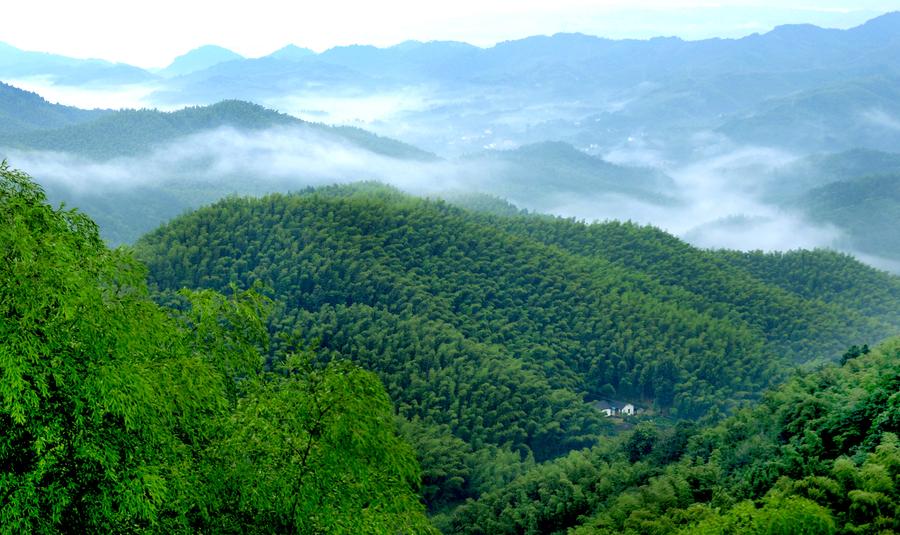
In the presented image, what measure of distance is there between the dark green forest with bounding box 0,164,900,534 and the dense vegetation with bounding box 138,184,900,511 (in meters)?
0.29

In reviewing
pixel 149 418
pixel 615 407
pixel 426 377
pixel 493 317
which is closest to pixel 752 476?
pixel 149 418

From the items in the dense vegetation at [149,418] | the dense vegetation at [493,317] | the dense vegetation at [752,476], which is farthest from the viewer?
the dense vegetation at [493,317]

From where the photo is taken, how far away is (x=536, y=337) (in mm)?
73188

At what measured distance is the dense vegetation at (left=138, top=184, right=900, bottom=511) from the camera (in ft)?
187

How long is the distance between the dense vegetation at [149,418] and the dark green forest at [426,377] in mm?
36

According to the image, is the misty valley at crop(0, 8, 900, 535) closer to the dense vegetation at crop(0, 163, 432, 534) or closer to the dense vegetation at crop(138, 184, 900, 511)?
the dense vegetation at crop(0, 163, 432, 534)

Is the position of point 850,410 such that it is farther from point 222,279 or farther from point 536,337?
point 222,279

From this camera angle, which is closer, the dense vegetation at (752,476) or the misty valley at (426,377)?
the misty valley at (426,377)

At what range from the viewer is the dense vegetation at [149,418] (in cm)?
868

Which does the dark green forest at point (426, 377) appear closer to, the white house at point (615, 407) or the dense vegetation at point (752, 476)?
the dense vegetation at point (752, 476)

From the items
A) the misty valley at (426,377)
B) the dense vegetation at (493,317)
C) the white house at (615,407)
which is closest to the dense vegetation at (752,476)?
the misty valley at (426,377)

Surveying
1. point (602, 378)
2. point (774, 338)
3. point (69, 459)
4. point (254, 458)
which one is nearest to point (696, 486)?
point (254, 458)

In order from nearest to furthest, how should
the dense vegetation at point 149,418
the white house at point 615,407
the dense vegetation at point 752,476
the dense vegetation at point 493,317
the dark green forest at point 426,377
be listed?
the dense vegetation at point 149,418 < the dark green forest at point 426,377 < the dense vegetation at point 752,476 < the dense vegetation at point 493,317 < the white house at point 615,407

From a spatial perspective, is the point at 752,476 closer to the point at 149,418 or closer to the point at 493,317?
the point at 149,418
